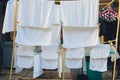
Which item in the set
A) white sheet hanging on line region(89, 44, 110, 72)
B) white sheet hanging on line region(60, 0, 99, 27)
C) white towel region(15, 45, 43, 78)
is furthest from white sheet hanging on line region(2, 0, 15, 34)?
white sheet hanging on line region(89, 44, 110, 72)

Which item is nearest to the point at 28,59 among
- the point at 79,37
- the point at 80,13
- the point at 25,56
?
the point at 25,56

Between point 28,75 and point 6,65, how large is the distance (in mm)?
1580

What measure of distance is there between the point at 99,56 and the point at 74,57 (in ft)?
1.92

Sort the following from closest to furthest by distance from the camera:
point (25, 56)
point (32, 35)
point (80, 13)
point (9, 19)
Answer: point (80, 13) < point (32, 35) < point (25, 56) < point (9, 19)

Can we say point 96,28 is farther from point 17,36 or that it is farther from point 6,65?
point 6,65

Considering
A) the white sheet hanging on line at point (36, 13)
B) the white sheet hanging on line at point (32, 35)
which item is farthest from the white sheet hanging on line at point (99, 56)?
the white sheet hanging on line at point (36, 13)

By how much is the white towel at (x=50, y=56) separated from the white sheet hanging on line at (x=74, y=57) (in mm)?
259

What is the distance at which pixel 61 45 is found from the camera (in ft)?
23.8

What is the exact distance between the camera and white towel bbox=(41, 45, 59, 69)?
7215mm

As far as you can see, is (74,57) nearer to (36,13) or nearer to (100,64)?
(100,64)

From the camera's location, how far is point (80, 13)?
23.1 feet

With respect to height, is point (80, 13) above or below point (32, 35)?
above

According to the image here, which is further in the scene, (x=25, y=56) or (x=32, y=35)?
(x=25, y=56)

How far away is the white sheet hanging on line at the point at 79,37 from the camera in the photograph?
23.3 feet
